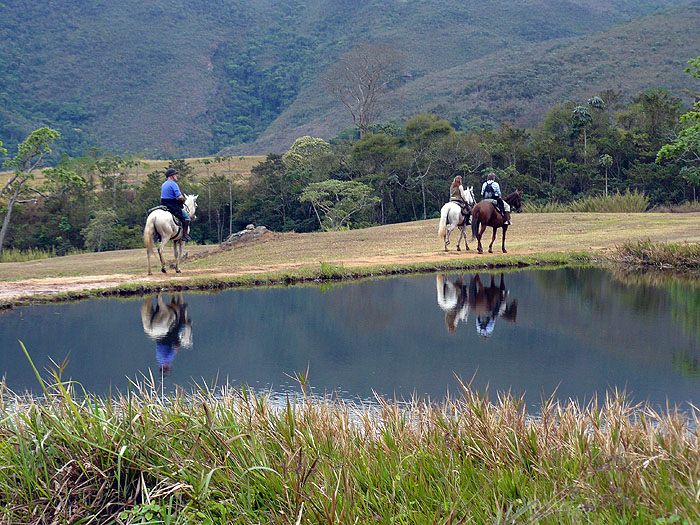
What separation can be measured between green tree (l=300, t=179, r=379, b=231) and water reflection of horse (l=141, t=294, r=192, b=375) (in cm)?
2204

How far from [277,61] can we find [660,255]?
11499 cm

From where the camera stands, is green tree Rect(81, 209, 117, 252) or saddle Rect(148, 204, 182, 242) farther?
green tree Rect(81, 209, 117, 252)

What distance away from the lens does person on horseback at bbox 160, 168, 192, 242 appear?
644 inches

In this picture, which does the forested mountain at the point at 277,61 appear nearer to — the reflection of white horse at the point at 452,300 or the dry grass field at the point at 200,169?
the dry grass field at the point at 200,169

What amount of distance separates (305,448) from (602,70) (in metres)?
74.0

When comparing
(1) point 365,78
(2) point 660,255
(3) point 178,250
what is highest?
(1) point 365,78

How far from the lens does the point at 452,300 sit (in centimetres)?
1288

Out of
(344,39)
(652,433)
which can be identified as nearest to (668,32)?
(344,39)

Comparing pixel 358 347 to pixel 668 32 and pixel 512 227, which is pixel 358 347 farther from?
pixel 668 32

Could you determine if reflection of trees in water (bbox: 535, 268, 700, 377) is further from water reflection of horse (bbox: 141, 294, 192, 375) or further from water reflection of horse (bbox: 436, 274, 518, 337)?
water reflection of horse (bbox: 141, 294, 192, 375)

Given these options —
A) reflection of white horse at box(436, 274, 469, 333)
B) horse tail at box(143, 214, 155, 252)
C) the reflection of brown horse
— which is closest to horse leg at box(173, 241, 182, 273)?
horse tail at box(143, 214, 155, 252)

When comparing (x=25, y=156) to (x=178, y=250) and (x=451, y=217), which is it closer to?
(x=178, y=250)

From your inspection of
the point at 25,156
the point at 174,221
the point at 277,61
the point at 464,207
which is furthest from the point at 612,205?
the point at 277,61

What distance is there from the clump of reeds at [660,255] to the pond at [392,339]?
7.25 ft
